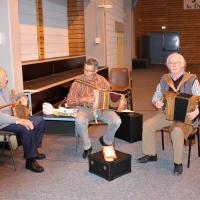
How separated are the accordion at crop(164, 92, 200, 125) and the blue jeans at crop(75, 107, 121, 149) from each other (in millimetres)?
722

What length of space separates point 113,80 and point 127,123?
1.67 metres

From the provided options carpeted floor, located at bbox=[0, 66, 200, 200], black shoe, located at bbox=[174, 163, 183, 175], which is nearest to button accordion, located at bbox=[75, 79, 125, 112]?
carpeted floor, located at bbox=[0, 66, 200, 200]

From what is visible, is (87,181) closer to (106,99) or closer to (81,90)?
Result: (106,99)

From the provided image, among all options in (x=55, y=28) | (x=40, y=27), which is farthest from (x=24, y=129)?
(x=55, y=28)

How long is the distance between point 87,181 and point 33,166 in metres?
0.63

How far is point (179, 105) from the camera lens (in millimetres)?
3492

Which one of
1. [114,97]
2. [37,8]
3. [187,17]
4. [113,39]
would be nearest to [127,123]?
[114,97]

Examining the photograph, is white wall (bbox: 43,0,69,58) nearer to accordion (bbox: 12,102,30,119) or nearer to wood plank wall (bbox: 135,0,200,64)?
accordion (bbox: 12,102,30,119)

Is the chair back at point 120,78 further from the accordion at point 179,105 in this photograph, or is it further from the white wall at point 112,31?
the white wall at point 112,31

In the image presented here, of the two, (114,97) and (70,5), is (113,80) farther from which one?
(70,5)

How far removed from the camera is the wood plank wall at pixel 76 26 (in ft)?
26.5

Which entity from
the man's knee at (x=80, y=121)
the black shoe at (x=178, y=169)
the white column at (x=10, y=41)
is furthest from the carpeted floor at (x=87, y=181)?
the white column at (x=10, y=41)

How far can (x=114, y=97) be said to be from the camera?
416 cm

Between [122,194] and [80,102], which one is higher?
[80,102]
